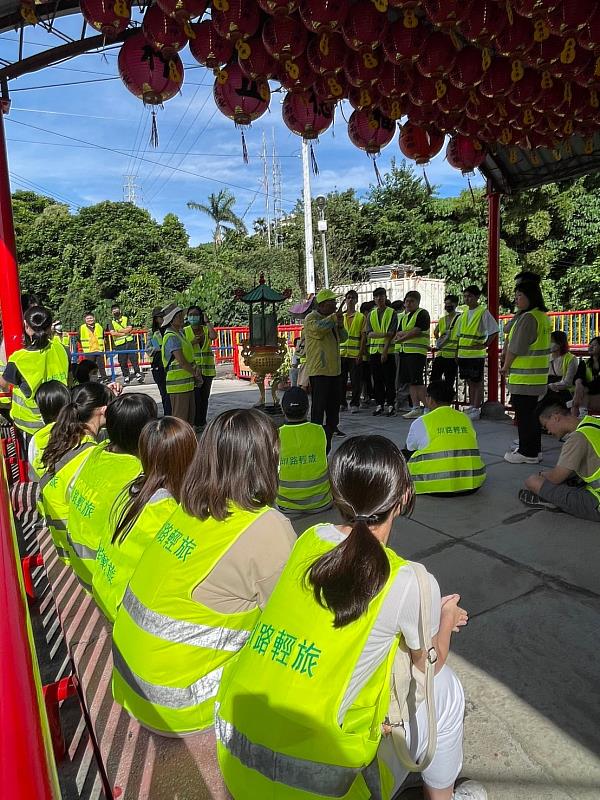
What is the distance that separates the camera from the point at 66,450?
3014 millimetres

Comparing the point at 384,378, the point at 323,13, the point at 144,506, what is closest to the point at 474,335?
the point at 384,378

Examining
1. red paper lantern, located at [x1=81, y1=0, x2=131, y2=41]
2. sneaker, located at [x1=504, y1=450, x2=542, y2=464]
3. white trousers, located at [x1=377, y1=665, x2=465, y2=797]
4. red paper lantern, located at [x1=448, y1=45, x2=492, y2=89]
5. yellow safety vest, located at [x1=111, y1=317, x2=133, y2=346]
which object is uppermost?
red paper lantern, located at [x1=81, y1=0, x2=131, y2=41]

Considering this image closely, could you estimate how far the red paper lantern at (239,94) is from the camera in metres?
5.14

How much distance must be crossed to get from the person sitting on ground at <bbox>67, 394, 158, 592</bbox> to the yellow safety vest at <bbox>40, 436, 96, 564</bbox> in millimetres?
180

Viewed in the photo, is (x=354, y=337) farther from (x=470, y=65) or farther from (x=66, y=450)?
(x=66, y=450)

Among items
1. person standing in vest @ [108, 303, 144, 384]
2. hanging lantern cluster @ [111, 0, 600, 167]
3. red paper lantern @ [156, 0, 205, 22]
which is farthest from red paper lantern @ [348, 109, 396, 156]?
person standing in vest @ [108, 303, 144, 384]

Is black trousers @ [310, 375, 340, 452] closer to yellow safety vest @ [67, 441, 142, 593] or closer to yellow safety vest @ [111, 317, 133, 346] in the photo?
yellow safety vest @ [67, 441, 142, 593]

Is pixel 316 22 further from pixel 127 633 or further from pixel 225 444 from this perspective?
pixel 127 633

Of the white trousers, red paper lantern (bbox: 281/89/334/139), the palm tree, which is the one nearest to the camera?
the white trousers

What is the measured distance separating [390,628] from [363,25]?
4570 mm

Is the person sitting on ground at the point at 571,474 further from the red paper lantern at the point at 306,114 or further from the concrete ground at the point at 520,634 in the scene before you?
the red paper lantern at the point at 306,114

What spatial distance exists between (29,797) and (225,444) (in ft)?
3.99

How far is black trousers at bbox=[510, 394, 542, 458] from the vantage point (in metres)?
5.07

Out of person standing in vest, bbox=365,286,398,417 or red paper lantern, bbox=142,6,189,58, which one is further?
person standing in vest, bbox=365,286,398,417
